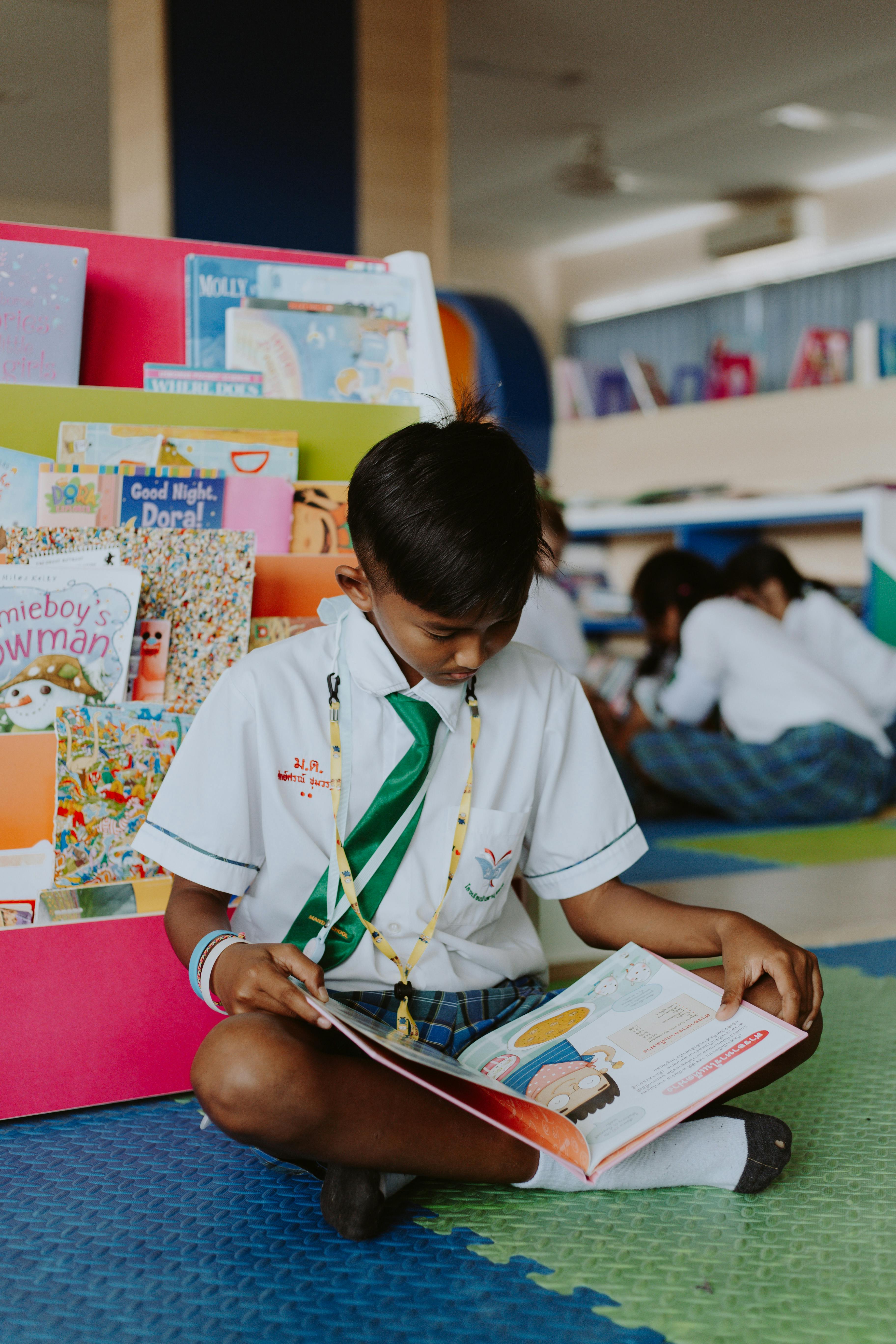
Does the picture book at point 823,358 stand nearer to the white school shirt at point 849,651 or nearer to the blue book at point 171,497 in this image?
the white school shirt at point 849,651

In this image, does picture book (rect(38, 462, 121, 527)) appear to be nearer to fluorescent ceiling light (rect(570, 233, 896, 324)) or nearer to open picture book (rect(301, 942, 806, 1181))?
open picture book (rect(301, 942, 806, 1181))

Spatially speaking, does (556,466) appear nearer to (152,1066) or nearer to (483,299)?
(483,299)

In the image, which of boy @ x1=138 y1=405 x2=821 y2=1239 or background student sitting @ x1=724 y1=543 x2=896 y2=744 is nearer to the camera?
boy @ x1=138 y1=405 x2=821 y2=1239

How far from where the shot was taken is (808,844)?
2898 millimetres

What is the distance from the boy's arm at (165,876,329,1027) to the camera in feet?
3.03

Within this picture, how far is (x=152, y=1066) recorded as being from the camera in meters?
1.29

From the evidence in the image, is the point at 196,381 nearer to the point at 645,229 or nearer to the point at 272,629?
the point at 272,629

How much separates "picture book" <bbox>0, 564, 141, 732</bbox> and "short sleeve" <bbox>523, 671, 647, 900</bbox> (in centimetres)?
46

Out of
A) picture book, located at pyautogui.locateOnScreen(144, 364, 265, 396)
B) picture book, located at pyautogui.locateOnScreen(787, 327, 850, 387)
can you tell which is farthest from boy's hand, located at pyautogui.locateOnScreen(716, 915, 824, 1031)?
picture book, located at pyautogui.locateOnScreen(787, 327, 850, 387)

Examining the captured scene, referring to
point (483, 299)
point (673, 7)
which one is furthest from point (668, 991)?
point (673, 7)

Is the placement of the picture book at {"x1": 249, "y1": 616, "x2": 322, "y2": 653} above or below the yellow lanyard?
above

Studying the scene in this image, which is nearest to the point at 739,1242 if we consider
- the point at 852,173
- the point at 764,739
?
the point at 764,739

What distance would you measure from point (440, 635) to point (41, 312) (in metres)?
0.67

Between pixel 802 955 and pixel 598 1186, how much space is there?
0.88ft
